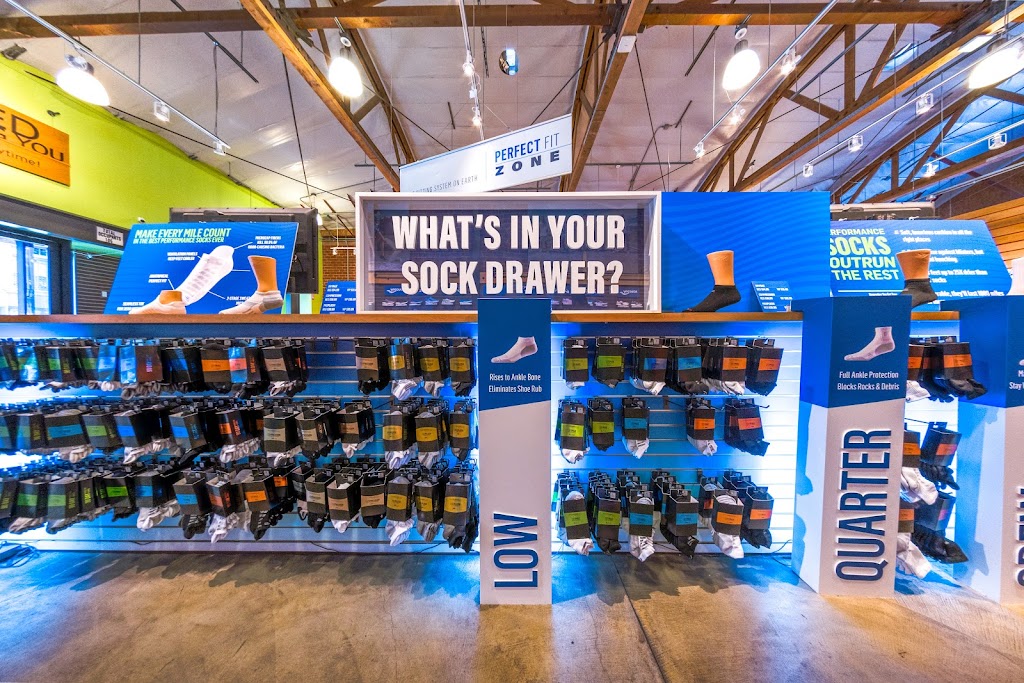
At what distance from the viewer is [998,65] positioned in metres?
3.08

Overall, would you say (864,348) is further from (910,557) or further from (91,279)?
(91,279)

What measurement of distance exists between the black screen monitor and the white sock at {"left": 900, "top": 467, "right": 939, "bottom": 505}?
10.7 ft

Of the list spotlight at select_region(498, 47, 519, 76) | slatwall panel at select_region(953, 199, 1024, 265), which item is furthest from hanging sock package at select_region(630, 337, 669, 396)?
slatwall panel at select_region(953, 199, 1024, 265)

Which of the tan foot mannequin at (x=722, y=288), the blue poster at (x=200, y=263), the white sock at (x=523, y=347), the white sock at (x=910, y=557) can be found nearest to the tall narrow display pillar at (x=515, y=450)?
the white sock at (x=523, y=347)

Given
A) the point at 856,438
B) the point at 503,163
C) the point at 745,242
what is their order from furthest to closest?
the point at 503,163
the point at 745,242
the point at 856,438

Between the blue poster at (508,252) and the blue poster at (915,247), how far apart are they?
129cm

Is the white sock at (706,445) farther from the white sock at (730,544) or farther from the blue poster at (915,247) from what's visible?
the blue poster at (915,247)

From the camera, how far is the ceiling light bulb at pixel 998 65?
2979mm

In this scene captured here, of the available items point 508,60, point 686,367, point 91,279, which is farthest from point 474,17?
point 91,279

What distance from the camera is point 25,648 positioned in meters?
1.48

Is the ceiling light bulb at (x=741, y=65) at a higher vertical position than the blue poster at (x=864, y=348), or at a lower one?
higher

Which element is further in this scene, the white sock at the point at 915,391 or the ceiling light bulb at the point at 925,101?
the ceiling light bulb at the point at 925,101

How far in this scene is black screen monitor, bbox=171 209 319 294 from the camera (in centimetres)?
222

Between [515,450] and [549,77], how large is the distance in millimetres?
4730
